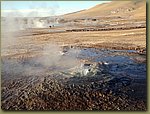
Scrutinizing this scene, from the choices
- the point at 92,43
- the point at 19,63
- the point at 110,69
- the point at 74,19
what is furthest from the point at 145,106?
the point at 19,63

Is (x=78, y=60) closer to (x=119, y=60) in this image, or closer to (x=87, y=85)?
(x=87, y=85)

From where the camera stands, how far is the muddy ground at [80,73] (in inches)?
105

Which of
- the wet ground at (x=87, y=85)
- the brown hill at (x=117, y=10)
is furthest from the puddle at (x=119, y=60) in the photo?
the brown hill at (x=117, y=10)

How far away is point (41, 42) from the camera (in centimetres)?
277

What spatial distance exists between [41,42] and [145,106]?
1.04 m

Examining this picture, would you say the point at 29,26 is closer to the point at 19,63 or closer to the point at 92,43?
the point at 19,63

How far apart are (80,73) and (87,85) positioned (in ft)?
0.40

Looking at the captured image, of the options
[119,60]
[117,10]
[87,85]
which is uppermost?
[117,10]

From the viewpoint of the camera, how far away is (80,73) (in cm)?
274

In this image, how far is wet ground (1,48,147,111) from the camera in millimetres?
2670

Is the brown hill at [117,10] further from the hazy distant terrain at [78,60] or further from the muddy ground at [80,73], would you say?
the muddy ground at [80,73]

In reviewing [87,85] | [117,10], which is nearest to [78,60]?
[87,85]

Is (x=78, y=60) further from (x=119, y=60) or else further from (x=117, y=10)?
(x=117, y=10)

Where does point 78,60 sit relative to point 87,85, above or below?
above
